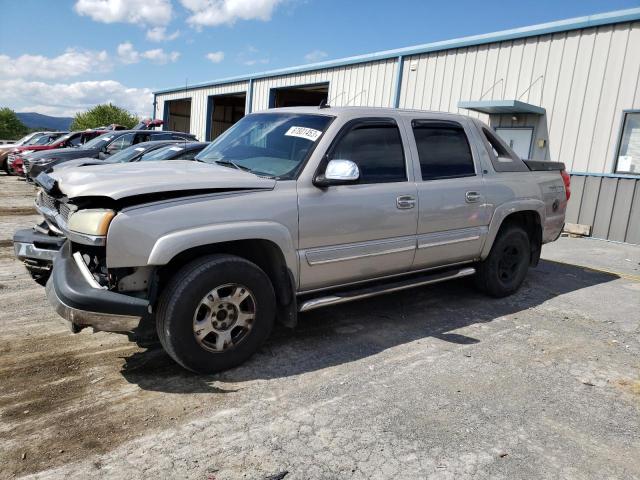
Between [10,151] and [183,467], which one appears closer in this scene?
[183,467]

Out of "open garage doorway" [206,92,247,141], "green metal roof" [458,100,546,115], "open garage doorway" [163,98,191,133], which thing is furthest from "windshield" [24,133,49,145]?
"green metal roof" [458,100,546,115]

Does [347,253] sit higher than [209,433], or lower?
higher

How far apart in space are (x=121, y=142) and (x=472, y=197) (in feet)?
36.3

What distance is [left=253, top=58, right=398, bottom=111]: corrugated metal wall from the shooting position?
1462 centimetres

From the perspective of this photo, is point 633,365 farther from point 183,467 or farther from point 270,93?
point 270,93

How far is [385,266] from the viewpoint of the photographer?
428 centimetres

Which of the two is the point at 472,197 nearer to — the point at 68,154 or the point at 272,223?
the point at 272,223

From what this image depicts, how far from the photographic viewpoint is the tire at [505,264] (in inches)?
210

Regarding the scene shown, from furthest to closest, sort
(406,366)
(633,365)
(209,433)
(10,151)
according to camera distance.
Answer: (10,151)
(633,365)
(406,366)
(209,433)

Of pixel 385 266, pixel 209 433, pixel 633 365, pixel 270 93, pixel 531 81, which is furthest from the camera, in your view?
pixel 270 93

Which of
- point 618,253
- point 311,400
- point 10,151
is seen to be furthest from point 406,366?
point 10,151

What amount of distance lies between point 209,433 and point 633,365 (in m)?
3.34

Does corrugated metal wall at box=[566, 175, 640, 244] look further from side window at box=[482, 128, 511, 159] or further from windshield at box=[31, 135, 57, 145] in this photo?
windshield at box=[31, 135, 57, 145]

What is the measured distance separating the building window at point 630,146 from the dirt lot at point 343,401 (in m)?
6.35
